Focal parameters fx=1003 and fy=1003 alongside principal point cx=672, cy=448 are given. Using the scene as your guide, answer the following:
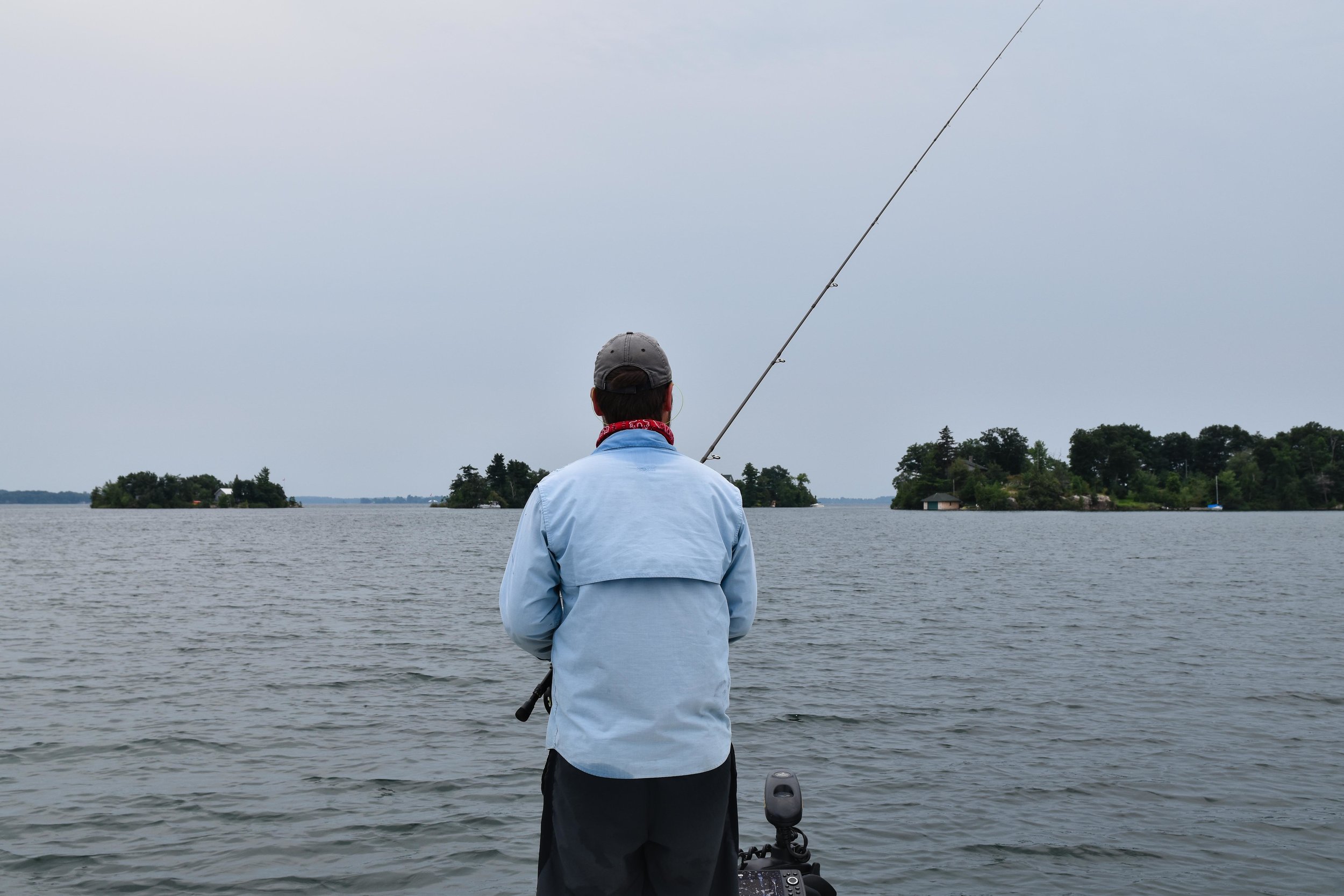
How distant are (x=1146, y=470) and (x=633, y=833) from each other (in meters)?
182

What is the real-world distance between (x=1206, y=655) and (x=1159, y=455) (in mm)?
168139

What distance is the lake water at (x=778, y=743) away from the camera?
7.29m

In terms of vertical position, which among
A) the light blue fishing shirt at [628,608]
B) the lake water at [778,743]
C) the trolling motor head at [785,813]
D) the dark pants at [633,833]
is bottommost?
the lake water at [778,743]

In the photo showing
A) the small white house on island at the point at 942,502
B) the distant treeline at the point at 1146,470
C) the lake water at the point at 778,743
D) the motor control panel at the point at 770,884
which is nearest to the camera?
the motor control panel at the point at 770,884

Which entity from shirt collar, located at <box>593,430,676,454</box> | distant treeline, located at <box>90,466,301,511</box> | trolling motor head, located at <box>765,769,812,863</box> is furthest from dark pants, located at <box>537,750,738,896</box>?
distant treeline, located at <box>90,466,301,511</box>

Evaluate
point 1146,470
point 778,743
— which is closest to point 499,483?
point 1146,470

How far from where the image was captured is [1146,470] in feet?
547

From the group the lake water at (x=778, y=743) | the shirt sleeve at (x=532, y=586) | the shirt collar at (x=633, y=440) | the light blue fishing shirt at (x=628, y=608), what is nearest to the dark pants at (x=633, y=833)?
the light blue fishing shirt at (x=628, y=608)

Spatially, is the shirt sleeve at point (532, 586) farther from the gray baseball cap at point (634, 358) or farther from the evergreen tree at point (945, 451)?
the evergreen tree at point (945, 451)

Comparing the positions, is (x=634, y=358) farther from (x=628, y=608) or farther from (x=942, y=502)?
(x=942, y=502)

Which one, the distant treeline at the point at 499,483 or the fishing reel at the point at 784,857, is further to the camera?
the distant treeline at the point at 499,483

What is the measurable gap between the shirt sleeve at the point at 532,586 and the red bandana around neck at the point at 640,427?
0.31 meters

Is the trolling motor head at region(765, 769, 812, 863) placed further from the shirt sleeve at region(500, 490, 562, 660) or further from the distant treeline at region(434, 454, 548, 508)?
the distant treeline at region(434, 454, 548, 508)

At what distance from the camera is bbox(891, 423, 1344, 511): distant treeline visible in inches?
5694
